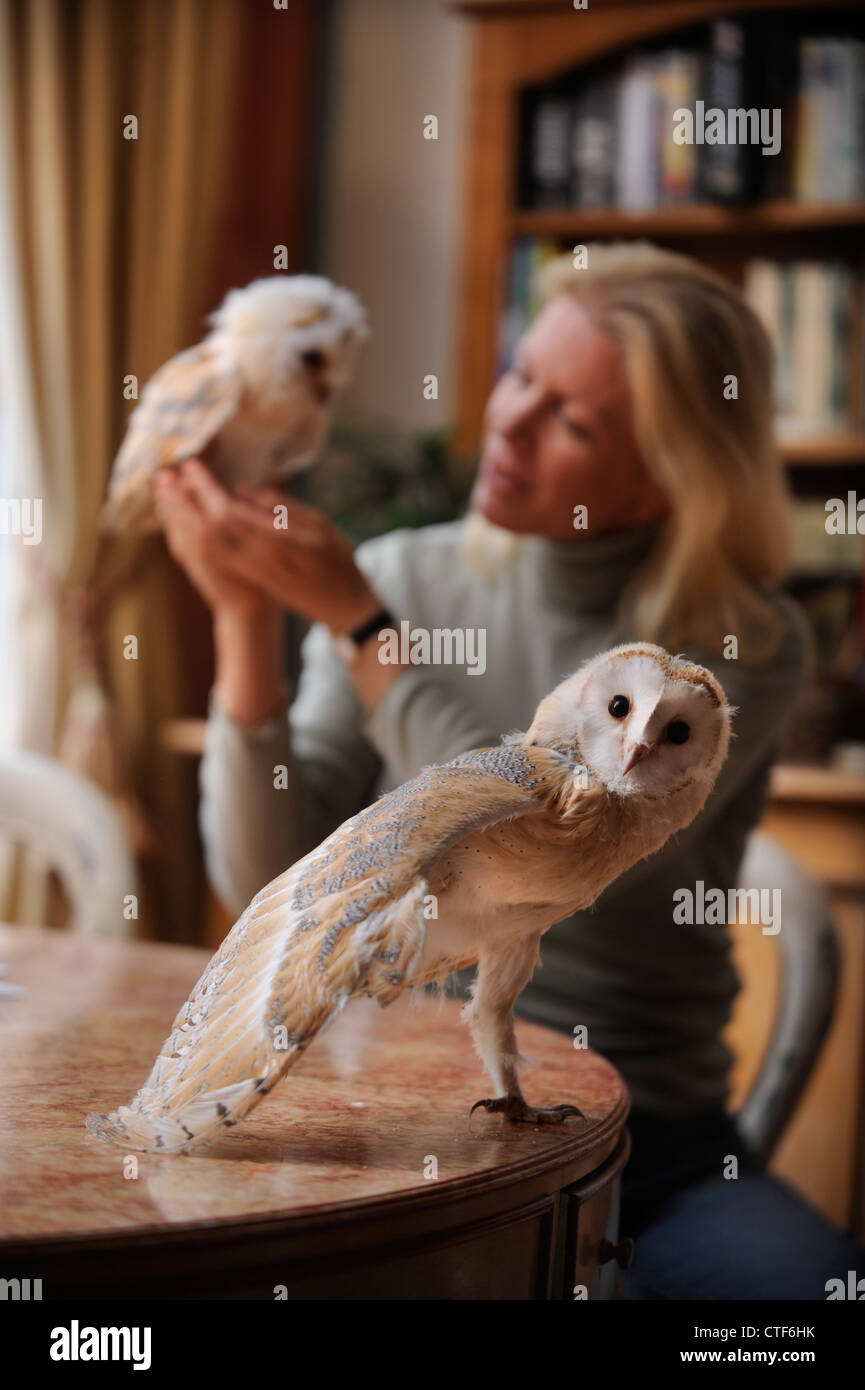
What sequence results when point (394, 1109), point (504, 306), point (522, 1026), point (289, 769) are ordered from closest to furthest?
point (394, 1109), point (522, 1026), point (289, 769), point (504, 306)

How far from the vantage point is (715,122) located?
7.66 ft

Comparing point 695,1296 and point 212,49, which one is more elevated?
point 212,49

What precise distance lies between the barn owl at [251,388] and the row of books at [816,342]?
1414 mm

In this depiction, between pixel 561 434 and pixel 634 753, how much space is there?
67 cm

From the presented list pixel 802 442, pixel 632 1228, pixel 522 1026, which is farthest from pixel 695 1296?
pixel 802 442

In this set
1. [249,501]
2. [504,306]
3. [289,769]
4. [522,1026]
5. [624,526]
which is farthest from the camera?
[504,306]

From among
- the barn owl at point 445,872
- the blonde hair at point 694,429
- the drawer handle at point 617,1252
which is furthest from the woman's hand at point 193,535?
the drawer handle at point 617,1252

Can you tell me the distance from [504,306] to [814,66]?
662 mm

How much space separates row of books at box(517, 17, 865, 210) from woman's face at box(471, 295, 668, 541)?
4.10 ft

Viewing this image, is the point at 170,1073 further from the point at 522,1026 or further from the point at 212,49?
the point at 212,49

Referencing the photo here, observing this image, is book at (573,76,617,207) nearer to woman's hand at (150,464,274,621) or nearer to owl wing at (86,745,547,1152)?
woman's hand at (150,464,274,621)

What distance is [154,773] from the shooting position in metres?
2.60

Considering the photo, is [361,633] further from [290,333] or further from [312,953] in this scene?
[312,953]

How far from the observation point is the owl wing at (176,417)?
107 cm
